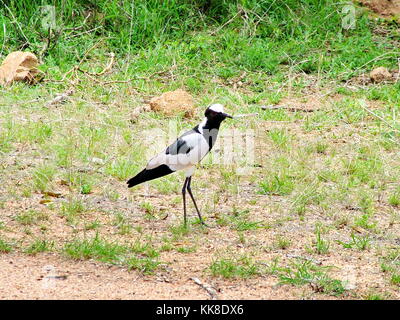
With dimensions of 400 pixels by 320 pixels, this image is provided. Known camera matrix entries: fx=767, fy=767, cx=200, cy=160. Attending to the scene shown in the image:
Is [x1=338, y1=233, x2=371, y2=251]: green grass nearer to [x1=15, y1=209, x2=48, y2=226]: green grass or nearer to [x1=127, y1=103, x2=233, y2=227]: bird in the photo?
[x1=127, y1=103, x2=233, y2=227]: bird

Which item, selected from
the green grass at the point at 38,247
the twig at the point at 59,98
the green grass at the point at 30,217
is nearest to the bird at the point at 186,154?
the green grass at the point at 30,217

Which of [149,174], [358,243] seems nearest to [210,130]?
[149,174]

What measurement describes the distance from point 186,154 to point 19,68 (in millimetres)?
3031

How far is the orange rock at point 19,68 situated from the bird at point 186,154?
9.23ft

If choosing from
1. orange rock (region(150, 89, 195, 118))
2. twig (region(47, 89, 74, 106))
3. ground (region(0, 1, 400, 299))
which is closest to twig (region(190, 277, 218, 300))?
ground (region(0, 1, 400, 299))

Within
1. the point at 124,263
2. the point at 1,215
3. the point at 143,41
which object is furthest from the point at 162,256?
the point at 143,41

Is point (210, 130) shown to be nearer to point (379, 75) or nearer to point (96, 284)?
point (96, 284)

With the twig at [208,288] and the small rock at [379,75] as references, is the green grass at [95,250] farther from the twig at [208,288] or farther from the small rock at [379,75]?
the small rock at [379,75]

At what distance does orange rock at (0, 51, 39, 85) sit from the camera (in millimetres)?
7895

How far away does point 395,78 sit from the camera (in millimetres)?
8594

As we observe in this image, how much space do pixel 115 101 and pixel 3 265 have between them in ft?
10.4

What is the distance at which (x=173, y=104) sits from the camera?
24.5ft

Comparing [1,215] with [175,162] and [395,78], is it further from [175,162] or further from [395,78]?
[395,78]

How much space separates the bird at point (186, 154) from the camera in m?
5.60
